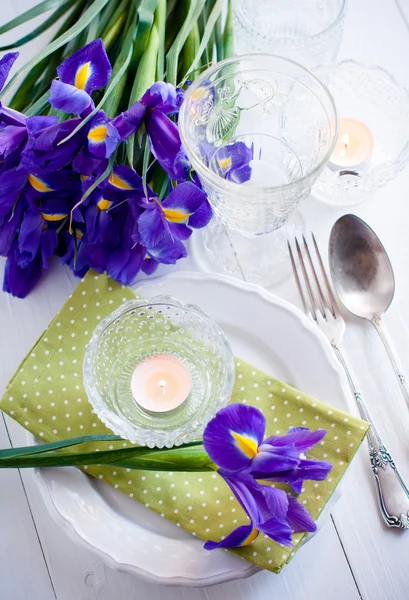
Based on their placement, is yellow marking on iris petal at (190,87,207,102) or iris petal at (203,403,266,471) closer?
iris petal at (203,403,266,471)

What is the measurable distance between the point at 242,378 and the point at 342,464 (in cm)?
13

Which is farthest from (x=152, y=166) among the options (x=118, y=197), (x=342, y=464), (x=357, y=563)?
(x=357, y=563)

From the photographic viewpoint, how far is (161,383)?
2.35ft

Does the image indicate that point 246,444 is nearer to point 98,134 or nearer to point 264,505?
point 264,505

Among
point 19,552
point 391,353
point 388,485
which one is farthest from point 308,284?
point 19,552

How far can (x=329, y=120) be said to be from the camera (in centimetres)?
68

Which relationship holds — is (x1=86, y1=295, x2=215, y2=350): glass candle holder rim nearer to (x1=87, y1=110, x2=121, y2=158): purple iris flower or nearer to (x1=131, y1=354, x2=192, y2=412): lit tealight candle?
(x1=131, y1=354, x2=192, y2=412): lit tealight candle

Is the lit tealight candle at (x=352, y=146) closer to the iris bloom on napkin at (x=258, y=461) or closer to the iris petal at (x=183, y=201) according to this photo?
the iris petal at (x=183, y=201)

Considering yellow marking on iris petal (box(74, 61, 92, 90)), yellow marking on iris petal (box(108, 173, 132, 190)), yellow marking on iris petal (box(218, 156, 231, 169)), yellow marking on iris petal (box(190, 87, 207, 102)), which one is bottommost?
yellow marking on iris petal (box(108, 173, 132, 190))

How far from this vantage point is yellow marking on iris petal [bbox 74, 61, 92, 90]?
23.8 inches

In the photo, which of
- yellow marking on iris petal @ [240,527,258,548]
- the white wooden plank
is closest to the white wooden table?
the white wooden plank

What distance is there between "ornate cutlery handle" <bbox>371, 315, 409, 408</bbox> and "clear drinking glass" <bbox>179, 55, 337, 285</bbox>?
0.13 m

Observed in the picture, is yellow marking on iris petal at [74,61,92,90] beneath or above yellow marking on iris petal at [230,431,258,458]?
above

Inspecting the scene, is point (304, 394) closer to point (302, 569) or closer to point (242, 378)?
point (242, 378)
